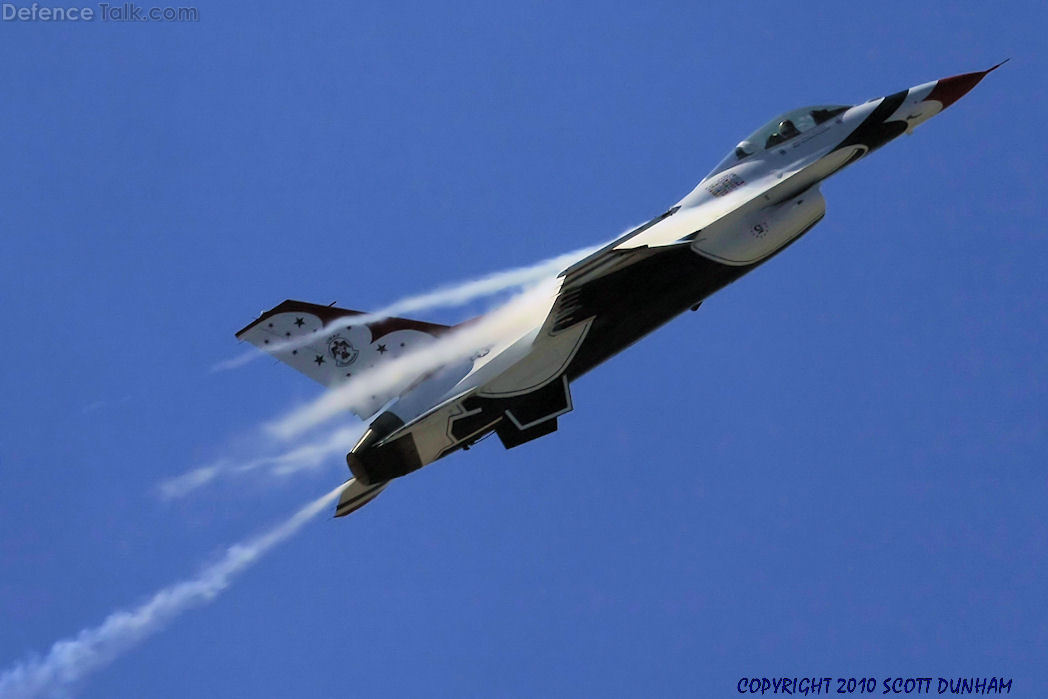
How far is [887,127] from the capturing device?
21234 millimetres

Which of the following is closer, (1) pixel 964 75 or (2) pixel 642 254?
(2) pixel 642 254

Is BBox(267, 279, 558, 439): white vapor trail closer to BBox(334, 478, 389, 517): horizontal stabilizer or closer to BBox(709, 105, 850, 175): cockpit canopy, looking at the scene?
BBox(334, 478, 389, 517): horizontal stabilizer

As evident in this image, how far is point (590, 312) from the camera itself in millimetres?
19328

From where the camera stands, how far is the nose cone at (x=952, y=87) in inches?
Result: 844

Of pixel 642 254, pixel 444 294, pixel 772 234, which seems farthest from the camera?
pixel 444 294

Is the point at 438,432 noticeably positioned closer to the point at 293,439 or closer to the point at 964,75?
the point at 293,439

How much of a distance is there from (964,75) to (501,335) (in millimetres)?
8283

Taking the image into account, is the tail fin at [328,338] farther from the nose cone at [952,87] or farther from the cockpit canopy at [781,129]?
the nose cone at [952,87]

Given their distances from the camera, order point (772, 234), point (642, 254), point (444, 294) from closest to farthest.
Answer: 1. point (642, 254)
2. point (772, 234)
3. point (444, 294)

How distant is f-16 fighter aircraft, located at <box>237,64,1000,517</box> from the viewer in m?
19.1

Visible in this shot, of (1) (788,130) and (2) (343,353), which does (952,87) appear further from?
(2) (343,353)

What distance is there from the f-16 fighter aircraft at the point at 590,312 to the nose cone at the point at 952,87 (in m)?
0.02

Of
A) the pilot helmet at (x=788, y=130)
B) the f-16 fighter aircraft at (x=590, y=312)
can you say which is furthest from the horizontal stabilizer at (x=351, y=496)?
the pilot helmet at (x=788, y=130)

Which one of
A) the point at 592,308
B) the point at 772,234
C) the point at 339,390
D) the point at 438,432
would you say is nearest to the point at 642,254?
the point at 592,308
